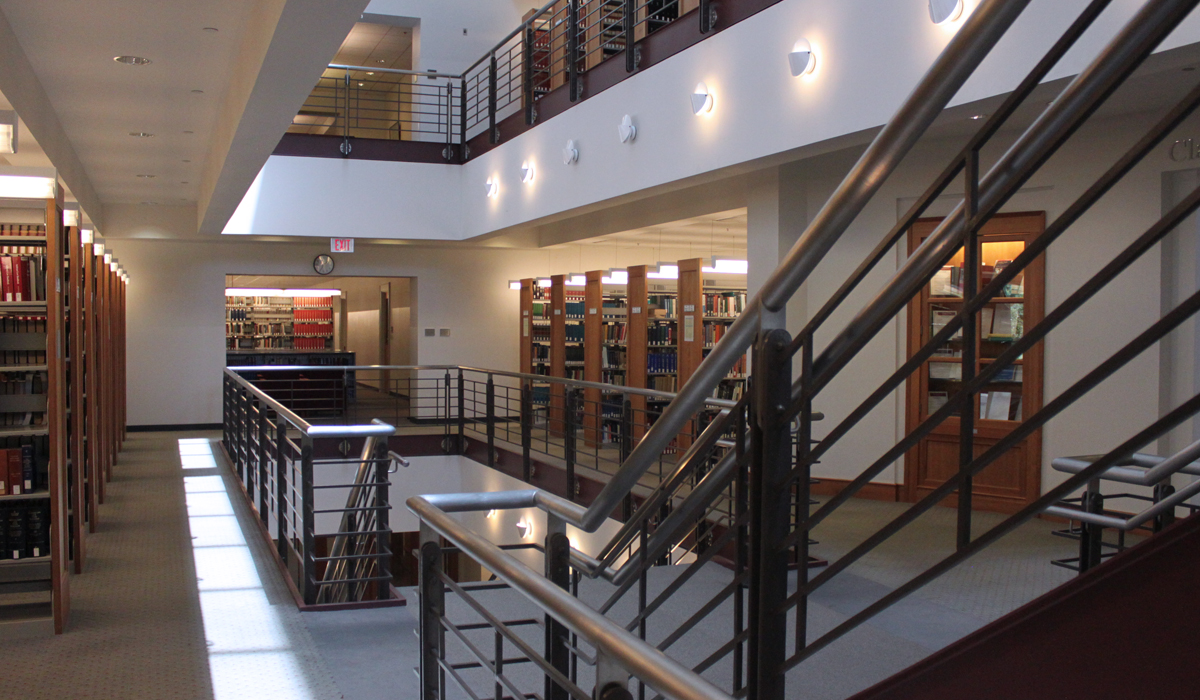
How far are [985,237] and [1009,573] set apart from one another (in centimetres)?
266

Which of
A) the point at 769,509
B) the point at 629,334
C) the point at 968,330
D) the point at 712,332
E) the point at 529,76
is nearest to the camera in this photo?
the point at 968,330

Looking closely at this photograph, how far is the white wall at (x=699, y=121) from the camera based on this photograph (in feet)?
14.1

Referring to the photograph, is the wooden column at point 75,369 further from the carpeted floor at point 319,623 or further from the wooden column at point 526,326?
the wooden column at point 526,326

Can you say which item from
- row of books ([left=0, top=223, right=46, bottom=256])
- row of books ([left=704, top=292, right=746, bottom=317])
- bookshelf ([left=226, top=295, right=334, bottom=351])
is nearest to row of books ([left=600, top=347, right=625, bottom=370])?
row of books ([left=704, top=292, right=746, bottom=317])

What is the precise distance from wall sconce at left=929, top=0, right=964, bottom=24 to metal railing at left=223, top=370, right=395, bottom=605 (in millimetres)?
3124

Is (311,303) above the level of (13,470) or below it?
above

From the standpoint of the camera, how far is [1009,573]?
4.70m

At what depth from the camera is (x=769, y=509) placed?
153 cm

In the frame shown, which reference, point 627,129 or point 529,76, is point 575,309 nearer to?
point 529,76

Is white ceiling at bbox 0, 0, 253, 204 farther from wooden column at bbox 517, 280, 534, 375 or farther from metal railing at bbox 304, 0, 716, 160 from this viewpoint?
wooden column at bbox 517, 280, 534, 375

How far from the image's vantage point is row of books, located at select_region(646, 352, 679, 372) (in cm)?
970

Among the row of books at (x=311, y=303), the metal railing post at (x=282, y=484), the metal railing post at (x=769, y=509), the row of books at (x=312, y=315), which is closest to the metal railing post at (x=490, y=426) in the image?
the metal railing post at (x=282, y=484)

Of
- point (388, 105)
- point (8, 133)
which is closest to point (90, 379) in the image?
point (8, 133)

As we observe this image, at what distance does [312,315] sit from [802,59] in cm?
1574
